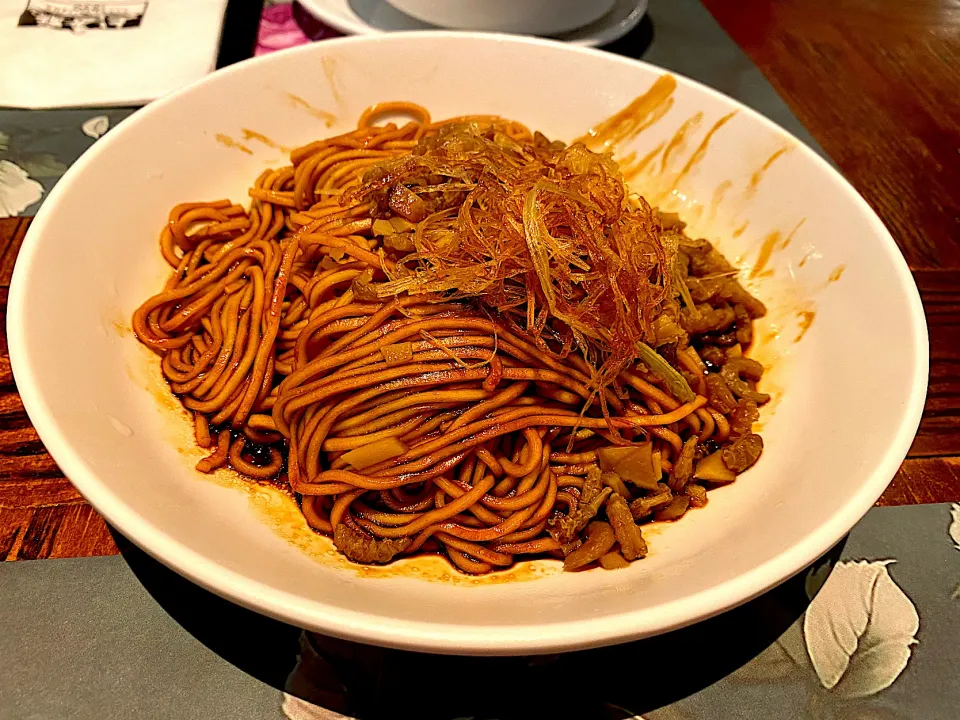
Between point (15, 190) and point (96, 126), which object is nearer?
point (15, 190)

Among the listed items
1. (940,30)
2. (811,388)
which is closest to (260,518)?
(811,388)

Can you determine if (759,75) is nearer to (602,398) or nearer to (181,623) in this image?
(602,398)

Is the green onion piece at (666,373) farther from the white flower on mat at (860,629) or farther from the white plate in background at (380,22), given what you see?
the white plate in background at (380,22)

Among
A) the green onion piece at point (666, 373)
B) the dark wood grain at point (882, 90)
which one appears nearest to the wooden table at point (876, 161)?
the dark wood grain at point (882, 90)

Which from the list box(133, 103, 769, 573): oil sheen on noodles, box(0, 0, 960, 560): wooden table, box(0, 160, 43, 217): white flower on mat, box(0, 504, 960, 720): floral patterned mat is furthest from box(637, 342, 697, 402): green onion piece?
box(0, 160, 43, 217): white flower on mat

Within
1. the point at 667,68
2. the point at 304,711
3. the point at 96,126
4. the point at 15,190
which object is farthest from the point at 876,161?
the point at 15,190

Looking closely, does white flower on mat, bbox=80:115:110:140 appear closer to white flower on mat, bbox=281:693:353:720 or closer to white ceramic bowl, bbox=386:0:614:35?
white ceramic bowl, bbox=386:0:614:35

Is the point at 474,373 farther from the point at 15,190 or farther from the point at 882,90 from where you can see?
the point at 882,90
